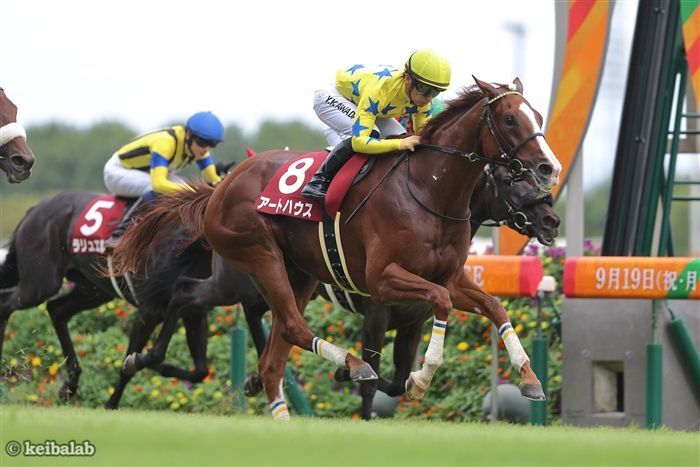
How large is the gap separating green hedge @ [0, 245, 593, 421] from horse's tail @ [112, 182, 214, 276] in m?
1.26

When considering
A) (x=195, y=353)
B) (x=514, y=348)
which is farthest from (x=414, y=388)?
(x=195, y=353)

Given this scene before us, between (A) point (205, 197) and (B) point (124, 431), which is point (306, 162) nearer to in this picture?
(A) point (205, 197)

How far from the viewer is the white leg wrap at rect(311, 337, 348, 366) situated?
6762mm

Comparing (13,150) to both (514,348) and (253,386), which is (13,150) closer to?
(253,386)

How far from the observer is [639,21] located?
→ 10.4 meters

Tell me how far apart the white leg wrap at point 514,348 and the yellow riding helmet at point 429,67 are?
4.19 ft

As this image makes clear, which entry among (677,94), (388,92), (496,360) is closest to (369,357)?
(496,360)

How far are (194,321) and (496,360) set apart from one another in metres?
2.07

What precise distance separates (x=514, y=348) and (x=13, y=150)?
8.74 ft

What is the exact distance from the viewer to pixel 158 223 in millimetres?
8422

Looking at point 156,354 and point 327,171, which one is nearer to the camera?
point 327,171

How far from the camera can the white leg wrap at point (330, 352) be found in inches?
266

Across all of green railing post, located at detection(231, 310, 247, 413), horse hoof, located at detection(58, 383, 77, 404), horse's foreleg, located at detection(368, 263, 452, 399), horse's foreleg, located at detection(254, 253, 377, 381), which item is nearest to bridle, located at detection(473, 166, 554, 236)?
horse's foreleg, located at detection(254, 253, 377, 381)

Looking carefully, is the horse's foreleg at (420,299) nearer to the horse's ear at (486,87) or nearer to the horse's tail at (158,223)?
the horse's ear at (486,87)
